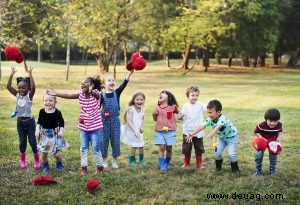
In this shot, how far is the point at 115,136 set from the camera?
8.33 m

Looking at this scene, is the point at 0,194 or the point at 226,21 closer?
the point at 0,194

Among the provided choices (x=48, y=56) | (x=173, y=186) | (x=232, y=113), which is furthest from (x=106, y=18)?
(x=48, y=56)

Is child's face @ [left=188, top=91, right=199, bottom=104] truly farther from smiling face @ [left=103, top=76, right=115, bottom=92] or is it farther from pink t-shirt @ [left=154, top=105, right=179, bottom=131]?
smiling face @ [left=103, top=76, right=115, bottom=92]

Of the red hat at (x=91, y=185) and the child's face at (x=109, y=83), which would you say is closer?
the red hat at (x=91, y=185)

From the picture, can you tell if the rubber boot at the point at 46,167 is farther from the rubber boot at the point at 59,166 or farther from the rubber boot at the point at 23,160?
the rubber boot at the point at 23,160

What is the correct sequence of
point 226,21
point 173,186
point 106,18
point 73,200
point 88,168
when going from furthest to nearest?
1. point 226,21
2. point 106,18
3. point 88,168
4. point 173,186
5. point 73,200

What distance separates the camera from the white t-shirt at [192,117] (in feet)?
27.2

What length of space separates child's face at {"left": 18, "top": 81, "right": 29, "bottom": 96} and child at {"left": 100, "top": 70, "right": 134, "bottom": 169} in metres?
1.31

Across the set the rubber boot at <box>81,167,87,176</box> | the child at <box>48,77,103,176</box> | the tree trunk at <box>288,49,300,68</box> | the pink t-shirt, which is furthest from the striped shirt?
the tree trunk at <box>288,49,300,68</box>

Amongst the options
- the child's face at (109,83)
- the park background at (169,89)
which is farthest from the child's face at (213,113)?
the child's face at (109,83)

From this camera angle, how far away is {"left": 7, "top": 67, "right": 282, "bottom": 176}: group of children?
7605 mm

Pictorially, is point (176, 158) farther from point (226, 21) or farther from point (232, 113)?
point (226, 21)

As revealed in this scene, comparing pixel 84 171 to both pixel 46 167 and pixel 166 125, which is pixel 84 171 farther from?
pixel 166 125

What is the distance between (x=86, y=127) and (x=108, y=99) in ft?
2.63
